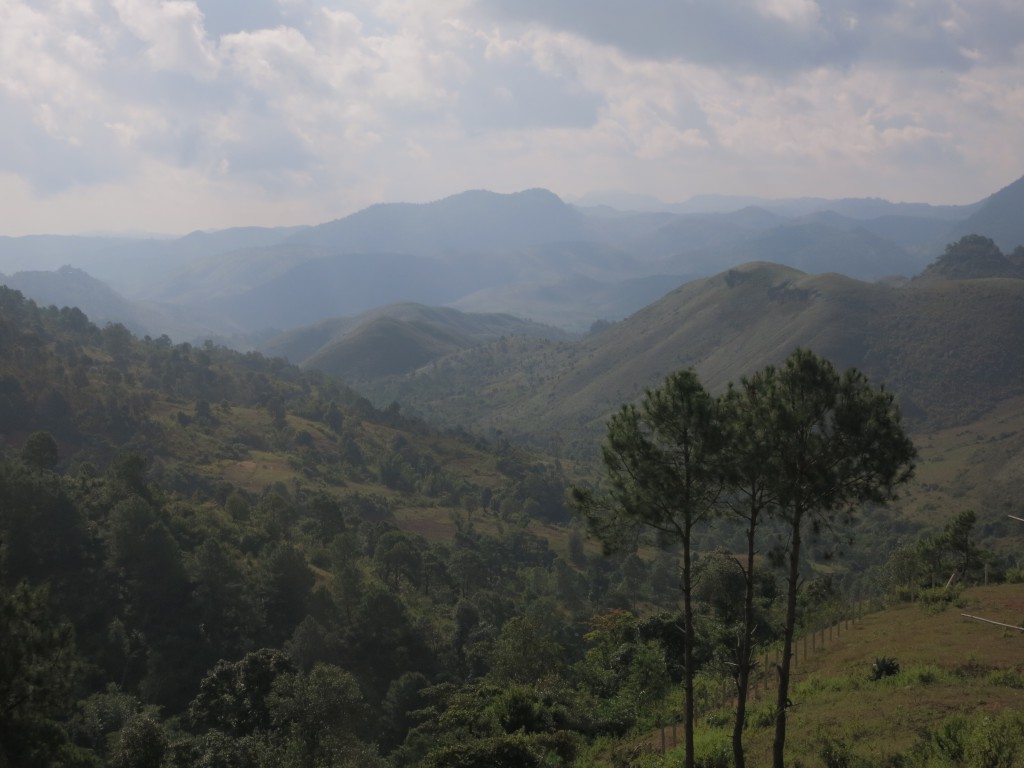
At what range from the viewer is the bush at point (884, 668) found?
2461cm

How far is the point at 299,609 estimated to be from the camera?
54125 millimetres

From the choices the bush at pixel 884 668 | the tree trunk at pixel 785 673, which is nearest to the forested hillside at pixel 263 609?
the tree trunk at pixel 785 673

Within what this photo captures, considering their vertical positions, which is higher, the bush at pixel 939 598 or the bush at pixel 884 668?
the bush at pixel 884 668

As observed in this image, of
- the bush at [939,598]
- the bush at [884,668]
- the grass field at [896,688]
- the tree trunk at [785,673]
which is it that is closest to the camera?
the tree trunk at [785,673]

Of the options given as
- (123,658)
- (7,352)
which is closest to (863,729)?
(123,658)

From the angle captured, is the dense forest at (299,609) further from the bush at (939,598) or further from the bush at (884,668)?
the bush at (939,598)

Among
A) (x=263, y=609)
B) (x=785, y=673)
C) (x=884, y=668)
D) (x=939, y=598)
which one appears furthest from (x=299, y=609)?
(x=785, y=673)

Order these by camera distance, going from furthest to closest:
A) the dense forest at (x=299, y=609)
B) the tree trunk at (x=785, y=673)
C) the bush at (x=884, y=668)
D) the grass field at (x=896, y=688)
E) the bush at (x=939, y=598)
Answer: the bush at (x=939, y=598) → the bush at (x=884, y=668) → the dense forest at (x=299, y=609) → the grass field at (x=896, y=688) → the tree trunk at (x=785, y=673)

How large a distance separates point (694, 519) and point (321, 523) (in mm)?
65177

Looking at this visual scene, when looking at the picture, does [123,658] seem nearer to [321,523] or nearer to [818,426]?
[321,523]

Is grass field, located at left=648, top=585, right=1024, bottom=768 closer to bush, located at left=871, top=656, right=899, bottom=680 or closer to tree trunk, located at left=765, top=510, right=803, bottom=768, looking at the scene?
bush, located at left=871, top=656, right=899, bottom=680

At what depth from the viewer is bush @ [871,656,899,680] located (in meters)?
24.6

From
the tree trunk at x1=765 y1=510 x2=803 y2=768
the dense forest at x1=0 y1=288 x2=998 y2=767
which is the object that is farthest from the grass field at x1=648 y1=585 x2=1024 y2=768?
the dense forest at x1=0 y1=288 x2=998 y2=767

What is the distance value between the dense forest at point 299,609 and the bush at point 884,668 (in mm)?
3360
